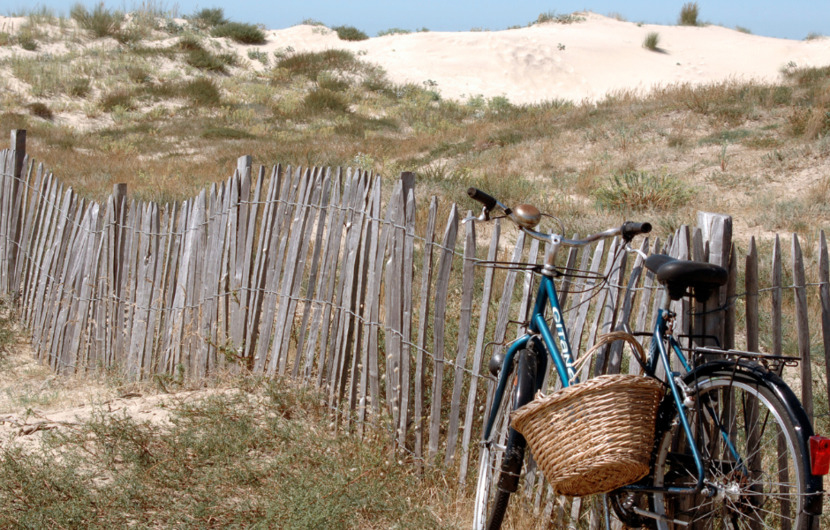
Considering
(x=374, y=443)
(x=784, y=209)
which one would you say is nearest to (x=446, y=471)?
(x=374, y=443)

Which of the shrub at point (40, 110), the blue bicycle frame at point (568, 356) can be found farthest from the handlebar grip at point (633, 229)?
the shrub at point (40, 110)

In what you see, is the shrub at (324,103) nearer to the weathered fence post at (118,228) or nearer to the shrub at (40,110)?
the shrub at (40,110)

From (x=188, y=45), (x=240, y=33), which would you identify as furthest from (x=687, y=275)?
(x=240, y=33)

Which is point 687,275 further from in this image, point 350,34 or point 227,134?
point 350,34

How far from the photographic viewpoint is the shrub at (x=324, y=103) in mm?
20016

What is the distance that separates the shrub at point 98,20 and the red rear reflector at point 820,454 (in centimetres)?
2979

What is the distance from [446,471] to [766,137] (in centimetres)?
870

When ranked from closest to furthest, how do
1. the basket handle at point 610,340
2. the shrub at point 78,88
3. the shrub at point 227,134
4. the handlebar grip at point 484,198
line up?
the basket handle at point 610,340, the handlebar grip at point 484,198, the shrub at point 227,134, the shrub at point 78,88

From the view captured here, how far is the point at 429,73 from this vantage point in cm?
Answer: 2941

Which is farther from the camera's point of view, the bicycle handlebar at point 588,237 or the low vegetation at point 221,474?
the low vegetation at point 221,474

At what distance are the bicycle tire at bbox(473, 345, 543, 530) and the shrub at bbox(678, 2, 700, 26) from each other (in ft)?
146

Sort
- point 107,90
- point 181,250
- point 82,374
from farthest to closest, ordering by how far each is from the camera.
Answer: point 107,90 < point 82,374 < point 181,250

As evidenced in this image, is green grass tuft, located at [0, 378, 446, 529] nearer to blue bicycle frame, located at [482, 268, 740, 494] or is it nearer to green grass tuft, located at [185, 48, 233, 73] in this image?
blue bicycle frame, located at [482, 268, 740, 494]

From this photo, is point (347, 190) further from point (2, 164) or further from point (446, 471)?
point (2, 164)
